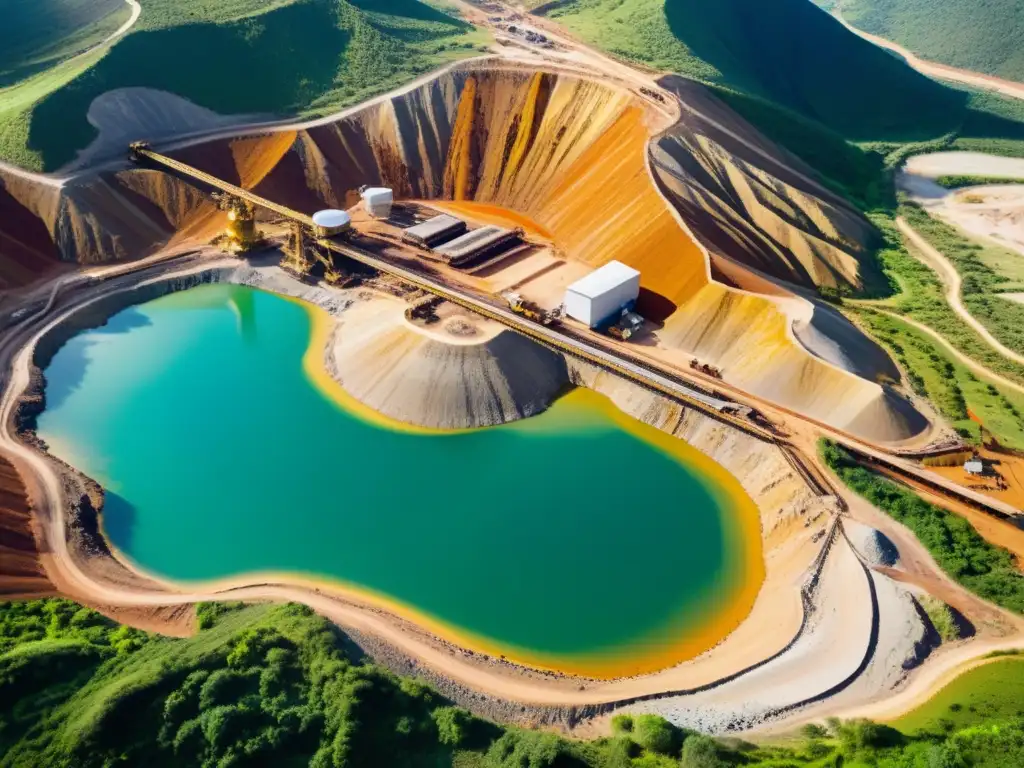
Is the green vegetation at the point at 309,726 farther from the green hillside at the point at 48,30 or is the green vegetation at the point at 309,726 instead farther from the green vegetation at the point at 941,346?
the green hillside at the point at 48,30

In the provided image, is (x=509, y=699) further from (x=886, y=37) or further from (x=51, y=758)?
(x=886, y=37)

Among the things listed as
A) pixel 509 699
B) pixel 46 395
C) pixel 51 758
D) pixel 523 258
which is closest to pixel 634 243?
pixel 523 258

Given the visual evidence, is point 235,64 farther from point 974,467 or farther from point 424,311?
point 974,467

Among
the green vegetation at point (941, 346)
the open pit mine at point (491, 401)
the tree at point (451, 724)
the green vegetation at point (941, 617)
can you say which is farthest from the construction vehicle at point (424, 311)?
the green vegetation at point (941, 617)

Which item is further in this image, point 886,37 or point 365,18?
point 886,37

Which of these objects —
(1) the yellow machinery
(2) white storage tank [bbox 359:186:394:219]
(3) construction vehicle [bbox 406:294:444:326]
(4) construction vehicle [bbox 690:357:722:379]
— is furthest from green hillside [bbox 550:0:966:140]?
(4) construction vehicle [bbox 690:357:722:379]

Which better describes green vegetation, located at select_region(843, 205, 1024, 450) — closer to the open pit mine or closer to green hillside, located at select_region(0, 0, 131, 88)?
the open pit mine
